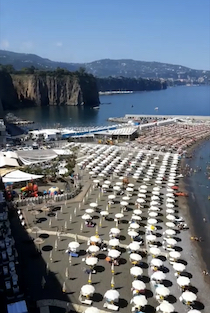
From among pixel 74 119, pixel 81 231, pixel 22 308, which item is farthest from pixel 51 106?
pixel 22 308

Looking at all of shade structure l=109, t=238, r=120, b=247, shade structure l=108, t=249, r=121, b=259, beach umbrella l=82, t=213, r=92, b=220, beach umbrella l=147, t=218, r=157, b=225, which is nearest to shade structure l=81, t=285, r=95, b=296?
shade structure l=108, t=249, r=121, b=259

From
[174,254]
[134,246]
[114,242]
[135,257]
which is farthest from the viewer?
[114,242]

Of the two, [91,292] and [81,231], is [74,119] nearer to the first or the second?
[81,231]

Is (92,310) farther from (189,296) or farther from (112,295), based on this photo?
(189,296)

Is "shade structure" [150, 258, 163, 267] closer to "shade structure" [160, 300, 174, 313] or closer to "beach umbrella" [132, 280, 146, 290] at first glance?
"beach umbrella" [132, 280, 146, 290]

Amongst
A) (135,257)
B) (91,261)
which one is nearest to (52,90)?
(135,257)

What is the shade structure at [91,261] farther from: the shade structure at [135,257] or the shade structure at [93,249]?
the shade structure at [135,257]

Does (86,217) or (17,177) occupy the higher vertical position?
(17,177)

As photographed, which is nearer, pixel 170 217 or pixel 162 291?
pixel 162 291
